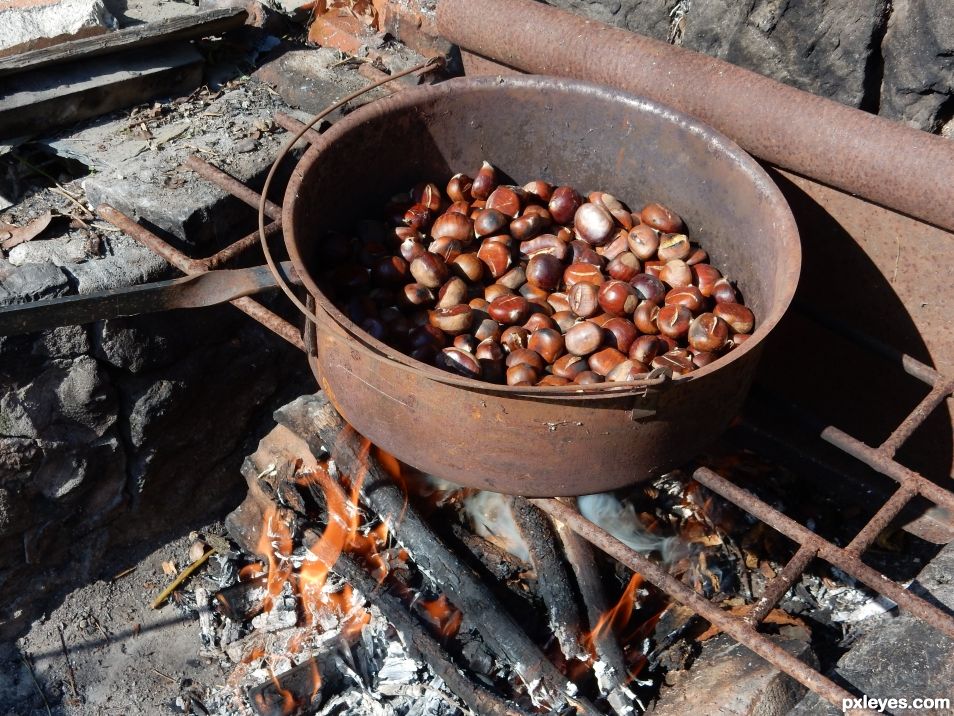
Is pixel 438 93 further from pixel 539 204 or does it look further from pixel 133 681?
pixel 133 681

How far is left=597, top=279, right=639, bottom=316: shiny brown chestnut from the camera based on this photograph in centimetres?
205

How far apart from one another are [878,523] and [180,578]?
1.98 meters

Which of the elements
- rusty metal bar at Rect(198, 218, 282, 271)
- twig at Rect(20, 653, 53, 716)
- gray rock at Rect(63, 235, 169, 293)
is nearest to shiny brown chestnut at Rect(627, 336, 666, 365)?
rusty metal bar at Rect(198, 218, 282, 271)

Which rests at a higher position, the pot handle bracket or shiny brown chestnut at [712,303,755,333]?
the pot handle bracket

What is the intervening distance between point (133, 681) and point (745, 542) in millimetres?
1796

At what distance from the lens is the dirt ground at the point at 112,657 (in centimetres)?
246

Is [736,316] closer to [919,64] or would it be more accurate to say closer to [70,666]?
[919,64]

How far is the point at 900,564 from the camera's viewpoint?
2.64 metres

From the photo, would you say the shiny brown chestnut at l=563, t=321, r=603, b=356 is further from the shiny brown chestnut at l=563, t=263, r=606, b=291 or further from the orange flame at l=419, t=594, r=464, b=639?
the orange flame at l=419, t=594, r=464, b=639

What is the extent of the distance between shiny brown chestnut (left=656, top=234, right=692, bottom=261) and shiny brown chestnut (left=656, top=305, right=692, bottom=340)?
9.4 inches

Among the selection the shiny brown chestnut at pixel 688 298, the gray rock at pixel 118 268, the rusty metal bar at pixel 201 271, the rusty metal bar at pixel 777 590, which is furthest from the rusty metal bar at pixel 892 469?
the gray rock at pixel 118 268

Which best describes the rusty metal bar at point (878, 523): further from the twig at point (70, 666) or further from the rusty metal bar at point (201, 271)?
the twig at point (70, 666)

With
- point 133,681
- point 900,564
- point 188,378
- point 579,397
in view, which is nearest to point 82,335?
point 188,378

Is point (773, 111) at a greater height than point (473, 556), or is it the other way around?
point (773, 111)
